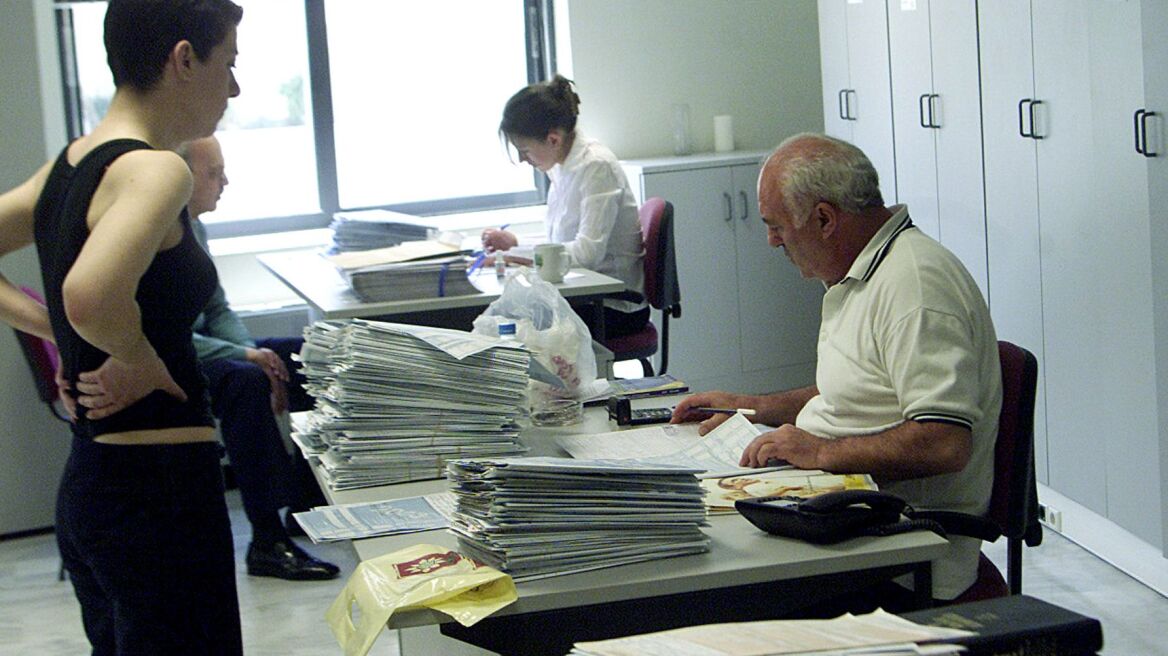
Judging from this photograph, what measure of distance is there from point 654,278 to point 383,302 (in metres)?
1.15

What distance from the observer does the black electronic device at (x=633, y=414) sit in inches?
99.5

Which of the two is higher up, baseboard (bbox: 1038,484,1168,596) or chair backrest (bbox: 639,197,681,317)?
chair backrest (bbox: 639,197,681,317)

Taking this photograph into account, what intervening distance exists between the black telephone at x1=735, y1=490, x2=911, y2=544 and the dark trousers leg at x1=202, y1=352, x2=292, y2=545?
2.55m

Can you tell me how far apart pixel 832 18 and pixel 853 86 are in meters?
0.35

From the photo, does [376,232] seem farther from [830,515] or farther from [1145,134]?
[830,515]

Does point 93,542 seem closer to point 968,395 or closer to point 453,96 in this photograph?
point 968,395

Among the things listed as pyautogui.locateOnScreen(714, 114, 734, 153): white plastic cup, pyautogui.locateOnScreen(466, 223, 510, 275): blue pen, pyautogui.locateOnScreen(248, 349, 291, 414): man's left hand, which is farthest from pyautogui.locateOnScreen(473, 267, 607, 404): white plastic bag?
pyautogui.locateOnScreen(714, 114, 734, 153): white plastic cup

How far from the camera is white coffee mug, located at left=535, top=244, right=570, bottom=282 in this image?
407 centimetres

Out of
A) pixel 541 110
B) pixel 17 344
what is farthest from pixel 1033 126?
pixel 17 344

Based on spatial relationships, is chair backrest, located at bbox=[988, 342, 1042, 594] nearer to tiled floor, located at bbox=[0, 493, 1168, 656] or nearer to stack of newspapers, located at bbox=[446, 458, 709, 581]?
stack of newspapers, located at bbox=[446, 458, 709, 581]

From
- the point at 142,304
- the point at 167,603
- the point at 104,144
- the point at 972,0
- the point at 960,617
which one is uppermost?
the point at 972,0

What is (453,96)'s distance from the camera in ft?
19.9

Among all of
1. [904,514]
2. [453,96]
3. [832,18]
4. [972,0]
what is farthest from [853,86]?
[904,514]

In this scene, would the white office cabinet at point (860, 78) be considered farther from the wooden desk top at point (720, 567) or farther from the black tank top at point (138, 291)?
the black tank top at point (138, 291)
